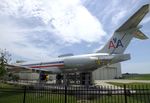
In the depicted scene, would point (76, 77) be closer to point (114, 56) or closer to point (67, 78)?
point (67, 78)

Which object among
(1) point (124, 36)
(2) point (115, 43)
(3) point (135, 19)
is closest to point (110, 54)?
(2) point (115, 43)

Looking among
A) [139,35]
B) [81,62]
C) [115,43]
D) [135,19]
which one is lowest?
[81,62]

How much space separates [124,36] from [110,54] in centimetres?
281

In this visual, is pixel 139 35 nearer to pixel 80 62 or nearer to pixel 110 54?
pixel 110 54

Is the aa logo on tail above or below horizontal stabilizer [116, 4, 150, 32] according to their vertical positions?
below

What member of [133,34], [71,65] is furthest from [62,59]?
[133,34]

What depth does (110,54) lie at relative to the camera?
27.2m

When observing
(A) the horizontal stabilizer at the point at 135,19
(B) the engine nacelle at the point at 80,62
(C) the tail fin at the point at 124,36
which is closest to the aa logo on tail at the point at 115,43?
(C) the tail fin at the point at 124,36

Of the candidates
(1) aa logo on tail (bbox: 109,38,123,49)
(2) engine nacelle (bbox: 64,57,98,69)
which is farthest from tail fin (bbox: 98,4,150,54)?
(2) engine nacelle (bbox: 64,57,98,69)

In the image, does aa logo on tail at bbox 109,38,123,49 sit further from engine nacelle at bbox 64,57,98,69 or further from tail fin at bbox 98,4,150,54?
engine nacelle at bbox 64,57,98,69

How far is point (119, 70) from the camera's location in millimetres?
77375

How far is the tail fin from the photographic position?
78.4ft

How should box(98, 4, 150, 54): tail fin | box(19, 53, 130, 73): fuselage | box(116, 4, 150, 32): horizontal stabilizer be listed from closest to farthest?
box(116, 4, 150, 32): horizontal stabilizer
box(98, 4, 150, 54): tail fin
box(19, 53, 130, 73): fuselage

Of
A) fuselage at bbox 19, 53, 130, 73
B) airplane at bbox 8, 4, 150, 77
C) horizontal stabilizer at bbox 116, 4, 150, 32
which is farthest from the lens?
fuselage at bbox 19, 53, 130, 73
